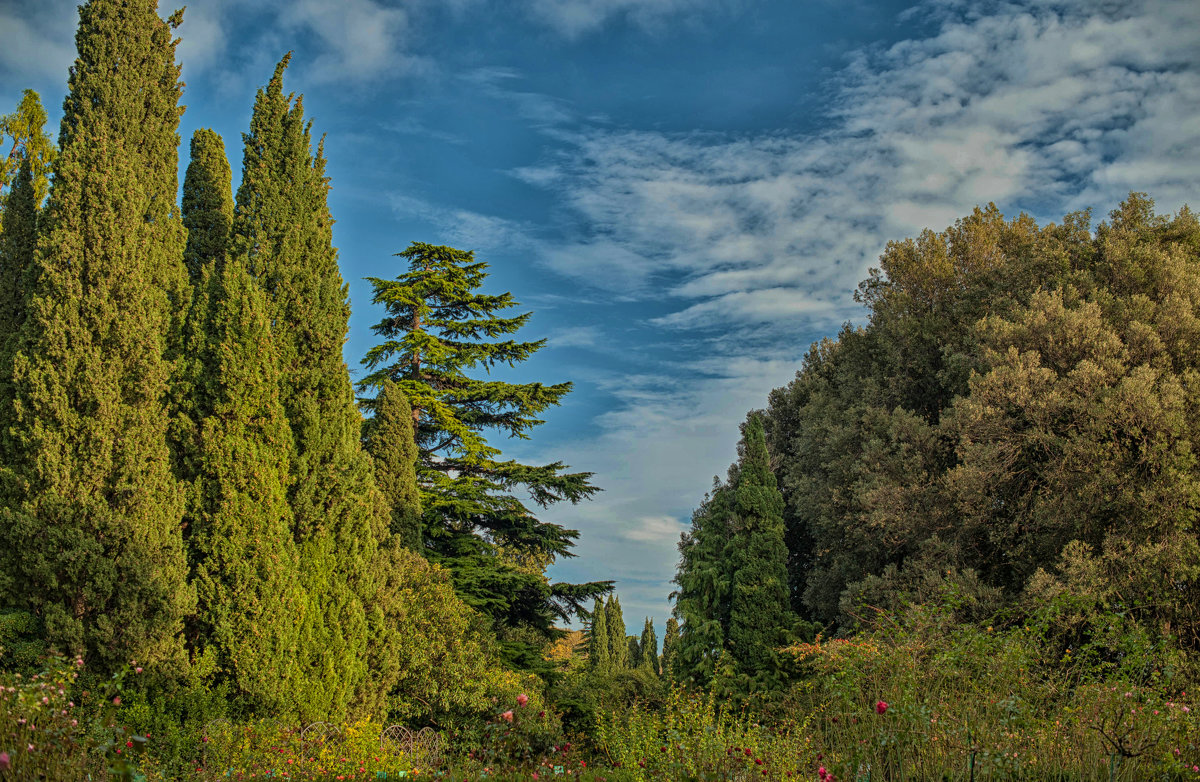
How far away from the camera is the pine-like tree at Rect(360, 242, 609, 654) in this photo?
1788 centimetres

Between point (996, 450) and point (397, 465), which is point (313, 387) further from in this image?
point (996, 450)

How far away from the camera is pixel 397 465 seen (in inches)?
595

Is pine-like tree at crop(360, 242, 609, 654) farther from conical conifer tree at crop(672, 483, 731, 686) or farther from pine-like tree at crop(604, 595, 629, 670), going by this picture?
pine-like tree at crop(604, 595, 629, 670)

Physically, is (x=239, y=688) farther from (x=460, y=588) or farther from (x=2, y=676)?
(x=460, y=588)

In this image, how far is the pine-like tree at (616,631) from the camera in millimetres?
30422

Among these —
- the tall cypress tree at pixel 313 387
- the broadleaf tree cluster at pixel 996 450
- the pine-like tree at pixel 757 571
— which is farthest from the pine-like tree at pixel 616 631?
the tall cypress tree at pixel 313 387

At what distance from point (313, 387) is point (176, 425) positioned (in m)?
1.71

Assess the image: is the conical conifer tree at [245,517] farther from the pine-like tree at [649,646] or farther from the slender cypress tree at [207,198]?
the pine-like tree at [649,646]

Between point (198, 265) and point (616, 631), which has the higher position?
point (198, 265)

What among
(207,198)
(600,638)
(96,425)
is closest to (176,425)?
(96,425)

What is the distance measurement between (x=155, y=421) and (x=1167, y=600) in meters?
14.9

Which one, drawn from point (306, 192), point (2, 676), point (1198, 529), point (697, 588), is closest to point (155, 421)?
point (2, 676)

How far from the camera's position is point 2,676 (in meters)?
6.35

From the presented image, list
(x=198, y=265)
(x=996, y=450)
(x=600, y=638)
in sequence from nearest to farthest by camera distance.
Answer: (x=198, y=265) → (x=996, y=450) → (x=600, y=638)
